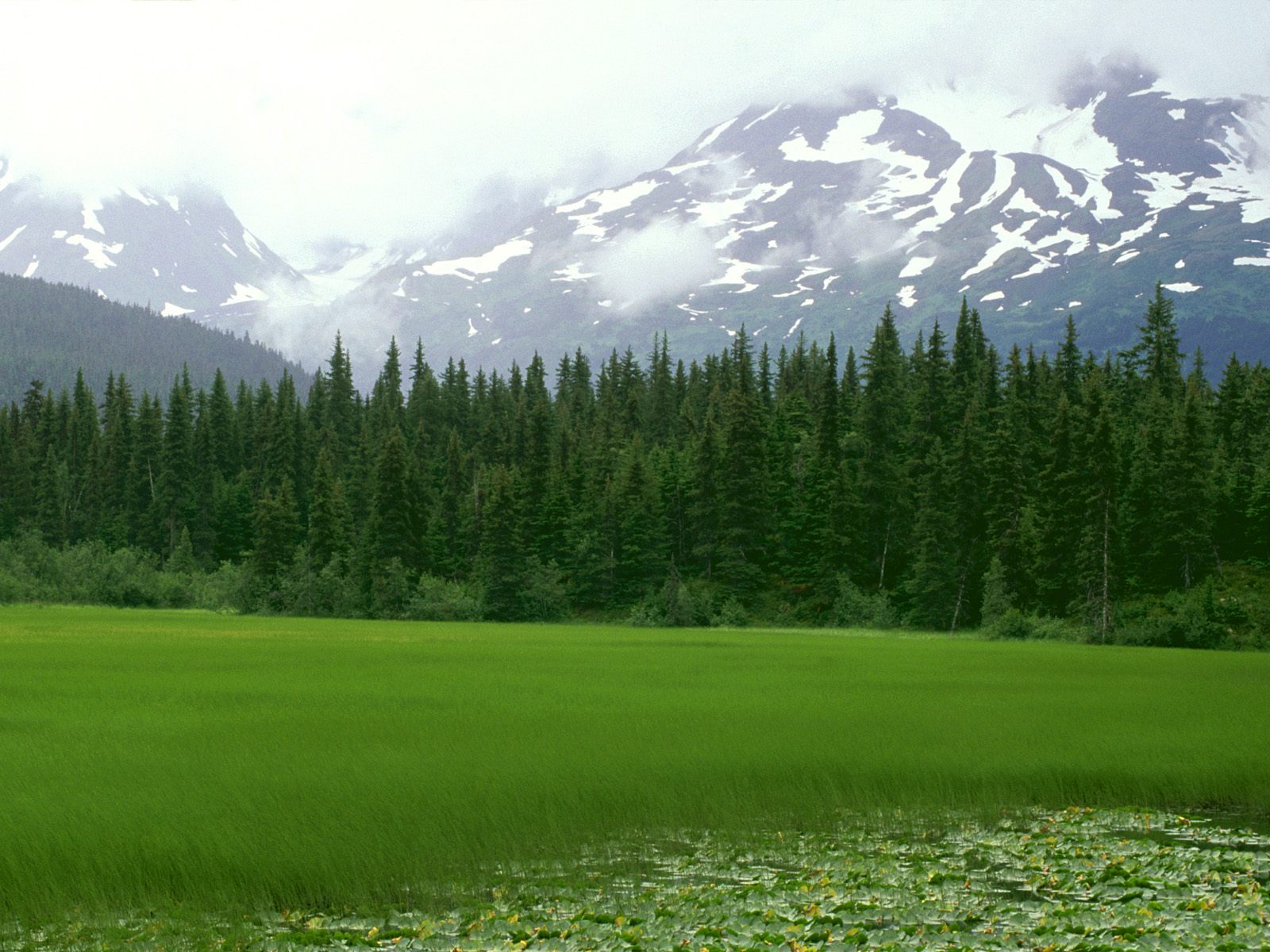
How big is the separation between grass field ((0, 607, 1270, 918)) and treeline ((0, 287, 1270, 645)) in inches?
1392

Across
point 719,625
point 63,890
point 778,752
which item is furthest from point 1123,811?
point 719,625

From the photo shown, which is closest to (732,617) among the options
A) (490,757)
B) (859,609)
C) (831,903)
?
(859,609)

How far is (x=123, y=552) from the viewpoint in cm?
9744

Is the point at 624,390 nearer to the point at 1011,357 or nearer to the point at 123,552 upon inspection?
the point at 1011,357

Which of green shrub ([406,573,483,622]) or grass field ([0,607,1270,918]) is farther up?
grass field ([0,607,1270,918])

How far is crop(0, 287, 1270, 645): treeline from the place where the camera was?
232 ft

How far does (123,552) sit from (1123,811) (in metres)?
96.0

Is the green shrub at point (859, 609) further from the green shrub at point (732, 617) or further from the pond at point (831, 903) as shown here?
the pond at point (831, 903)

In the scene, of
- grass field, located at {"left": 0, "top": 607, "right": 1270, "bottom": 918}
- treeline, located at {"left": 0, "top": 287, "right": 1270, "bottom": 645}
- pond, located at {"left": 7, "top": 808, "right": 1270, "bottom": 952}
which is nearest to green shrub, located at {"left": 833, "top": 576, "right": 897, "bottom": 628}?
treeline, located at {"left": 0, "top": 287, "right": 1270, "bottom": 645}

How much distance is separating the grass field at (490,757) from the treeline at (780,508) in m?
35.4

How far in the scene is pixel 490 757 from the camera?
760 inches

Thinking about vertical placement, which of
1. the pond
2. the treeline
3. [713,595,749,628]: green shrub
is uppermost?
the treeline

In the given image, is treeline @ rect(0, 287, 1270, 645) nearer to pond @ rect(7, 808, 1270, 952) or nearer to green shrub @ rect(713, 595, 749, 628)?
green shrub @ rect(713, 595, 749, 628)

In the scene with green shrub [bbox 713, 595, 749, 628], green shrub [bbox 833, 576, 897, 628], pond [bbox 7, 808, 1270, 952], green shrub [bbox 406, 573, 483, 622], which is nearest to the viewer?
pond [bbox 7, 808, 1270, 952]
